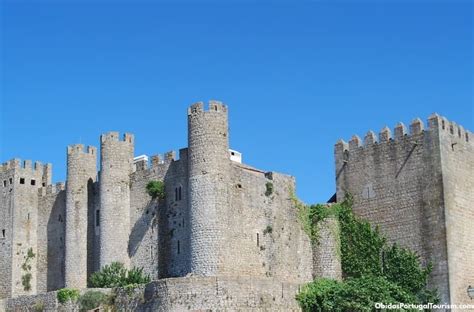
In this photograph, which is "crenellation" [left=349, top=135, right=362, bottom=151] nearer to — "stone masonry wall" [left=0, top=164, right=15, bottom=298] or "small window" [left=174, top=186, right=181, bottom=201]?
"small window" [left=174, top=186, right=181, bottom=201]

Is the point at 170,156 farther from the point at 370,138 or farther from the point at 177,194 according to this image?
the point at 370,138

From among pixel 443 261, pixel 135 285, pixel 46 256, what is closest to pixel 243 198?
pixel 135 285

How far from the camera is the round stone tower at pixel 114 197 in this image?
49719mm

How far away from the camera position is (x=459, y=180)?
154ft

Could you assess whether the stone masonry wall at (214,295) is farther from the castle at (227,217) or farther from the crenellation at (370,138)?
the crenellation at (370,138)

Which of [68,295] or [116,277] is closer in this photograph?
[68,295]

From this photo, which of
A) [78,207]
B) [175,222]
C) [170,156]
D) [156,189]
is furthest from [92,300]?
[170,156]

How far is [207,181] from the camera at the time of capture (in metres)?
45.3

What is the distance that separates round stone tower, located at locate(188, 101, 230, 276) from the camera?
44.6 m

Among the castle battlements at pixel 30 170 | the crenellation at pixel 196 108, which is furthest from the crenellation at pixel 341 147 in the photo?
the castle battlements at pixel 30 170

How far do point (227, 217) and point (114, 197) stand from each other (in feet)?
25.7

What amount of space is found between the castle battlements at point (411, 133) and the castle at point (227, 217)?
6cm

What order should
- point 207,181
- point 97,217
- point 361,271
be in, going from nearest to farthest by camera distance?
point 207,181
point 361,271
point 97,217

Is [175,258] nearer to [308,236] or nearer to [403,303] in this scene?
[308,236]
